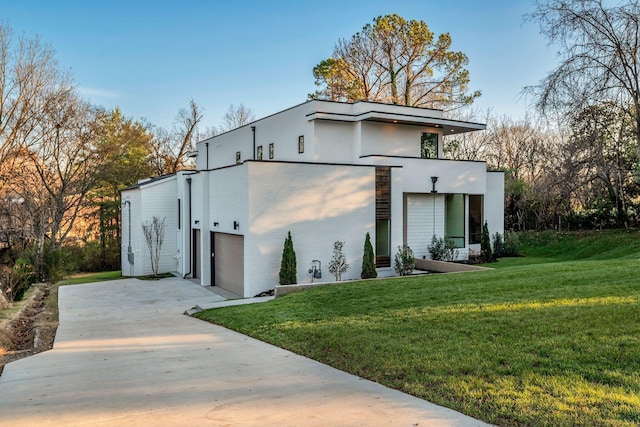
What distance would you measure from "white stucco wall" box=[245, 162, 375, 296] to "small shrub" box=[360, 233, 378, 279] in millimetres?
328

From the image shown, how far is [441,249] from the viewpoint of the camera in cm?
1862

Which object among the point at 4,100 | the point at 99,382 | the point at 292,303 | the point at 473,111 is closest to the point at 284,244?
the point at 292,303

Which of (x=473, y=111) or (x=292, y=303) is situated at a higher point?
(x=473, y=111)

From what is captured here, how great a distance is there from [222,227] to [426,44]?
22.3m

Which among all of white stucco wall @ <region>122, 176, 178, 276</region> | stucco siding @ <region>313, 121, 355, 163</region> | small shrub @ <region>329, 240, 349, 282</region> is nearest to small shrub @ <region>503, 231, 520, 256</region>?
stucco siding @ <region>313, 121, 355, 163</region>

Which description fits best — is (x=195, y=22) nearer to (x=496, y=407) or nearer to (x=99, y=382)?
(x=99, y=382)

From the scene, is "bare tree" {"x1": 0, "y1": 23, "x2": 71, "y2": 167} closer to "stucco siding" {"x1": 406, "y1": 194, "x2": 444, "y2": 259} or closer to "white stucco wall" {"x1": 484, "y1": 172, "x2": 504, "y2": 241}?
"stucco siding" {"x1": 406, "y1": 194, "x2": 444, "y2": 259}

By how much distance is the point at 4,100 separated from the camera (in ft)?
62.0

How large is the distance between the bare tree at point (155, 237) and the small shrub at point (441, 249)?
11991 millimetres

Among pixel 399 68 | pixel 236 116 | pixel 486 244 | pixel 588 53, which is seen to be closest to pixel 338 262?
pixel 486 244

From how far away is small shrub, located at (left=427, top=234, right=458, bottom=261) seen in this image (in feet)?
61.0

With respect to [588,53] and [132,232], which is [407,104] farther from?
[132,232]

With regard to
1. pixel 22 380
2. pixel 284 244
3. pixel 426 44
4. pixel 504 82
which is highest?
pixel 426 44

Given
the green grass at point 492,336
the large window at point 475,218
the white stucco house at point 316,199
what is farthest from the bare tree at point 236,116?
the green grass at point 492,336
